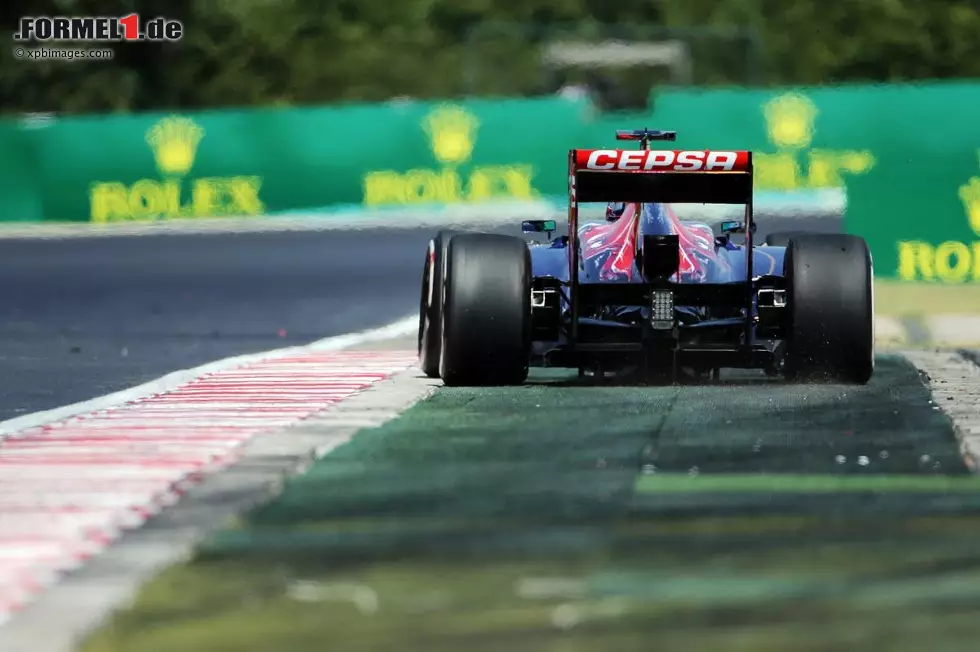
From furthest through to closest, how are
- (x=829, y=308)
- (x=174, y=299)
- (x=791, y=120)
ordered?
(x=791, y=120), (x=174, y=299), (x=829, y=308)

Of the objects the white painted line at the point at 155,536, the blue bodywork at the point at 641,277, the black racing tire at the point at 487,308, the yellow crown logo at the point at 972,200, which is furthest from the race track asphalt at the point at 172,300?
the yellow crown logo at the point at 972,200

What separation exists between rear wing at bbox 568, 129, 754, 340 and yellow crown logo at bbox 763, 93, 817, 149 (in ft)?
69.9

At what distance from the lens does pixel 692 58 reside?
61.2 metres

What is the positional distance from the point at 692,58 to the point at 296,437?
171 ft

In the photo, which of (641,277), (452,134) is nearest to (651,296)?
(641,277)

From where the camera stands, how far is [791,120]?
33875 millimetres

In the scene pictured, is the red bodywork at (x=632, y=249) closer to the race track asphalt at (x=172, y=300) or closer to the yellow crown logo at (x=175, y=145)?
the race track asphalt at (x=172, y=300)

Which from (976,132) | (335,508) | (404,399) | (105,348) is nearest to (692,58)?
(976,132)

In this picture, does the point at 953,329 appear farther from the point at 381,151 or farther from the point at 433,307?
the point at 381,151

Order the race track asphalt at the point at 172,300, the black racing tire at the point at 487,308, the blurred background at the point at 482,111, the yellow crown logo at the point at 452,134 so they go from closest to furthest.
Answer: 1. the black racing tire at the point at 487,308
2. the race track asphalt at the point at 172,300
3. the blurred background at the point at 482,111
4. the yellow crown logo at the point at 452,134

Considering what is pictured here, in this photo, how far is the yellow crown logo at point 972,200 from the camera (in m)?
22.2

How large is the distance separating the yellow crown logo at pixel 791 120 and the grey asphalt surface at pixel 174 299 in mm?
2679

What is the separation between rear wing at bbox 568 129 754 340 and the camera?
1242 cm

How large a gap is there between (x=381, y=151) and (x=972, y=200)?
14.7m
